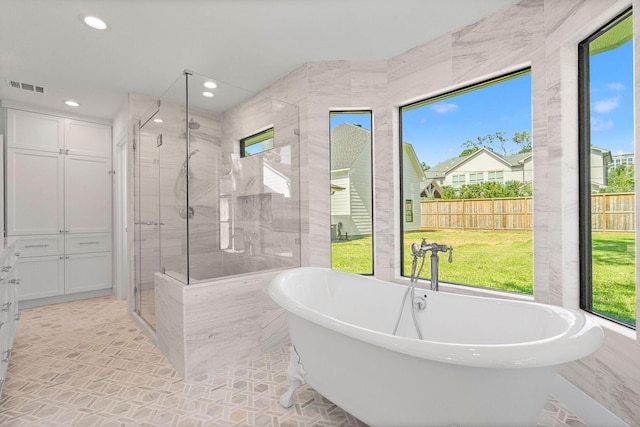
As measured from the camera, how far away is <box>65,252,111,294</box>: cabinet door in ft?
12.4

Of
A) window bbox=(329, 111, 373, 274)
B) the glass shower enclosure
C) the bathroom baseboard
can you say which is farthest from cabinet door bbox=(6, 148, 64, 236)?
the bathroom baseboard

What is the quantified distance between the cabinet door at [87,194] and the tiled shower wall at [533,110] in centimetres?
→ 257

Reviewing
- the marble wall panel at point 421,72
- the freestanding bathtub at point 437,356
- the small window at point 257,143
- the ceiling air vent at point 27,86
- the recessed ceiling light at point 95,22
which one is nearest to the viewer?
the freestanding bathtub at point 437,356

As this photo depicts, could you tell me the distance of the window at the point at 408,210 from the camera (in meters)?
2.67

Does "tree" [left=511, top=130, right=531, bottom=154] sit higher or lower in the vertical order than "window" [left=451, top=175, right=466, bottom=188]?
higher

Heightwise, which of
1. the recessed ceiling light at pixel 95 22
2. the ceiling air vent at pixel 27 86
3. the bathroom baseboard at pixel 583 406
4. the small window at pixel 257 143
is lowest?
the bathroom baseboard at pixel 583 406

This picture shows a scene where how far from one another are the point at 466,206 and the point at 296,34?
5.95 feet

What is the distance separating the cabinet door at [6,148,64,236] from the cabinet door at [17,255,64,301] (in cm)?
33

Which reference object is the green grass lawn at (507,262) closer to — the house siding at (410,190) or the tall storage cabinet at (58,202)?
the house siding at (410,190)

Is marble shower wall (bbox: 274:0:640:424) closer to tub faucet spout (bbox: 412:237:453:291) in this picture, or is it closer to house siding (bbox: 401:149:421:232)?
house siding (bbox: 401:149:421:232)

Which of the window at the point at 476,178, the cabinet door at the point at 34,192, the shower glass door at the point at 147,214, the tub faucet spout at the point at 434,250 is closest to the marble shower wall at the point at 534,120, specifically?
the window at the point at 476,178

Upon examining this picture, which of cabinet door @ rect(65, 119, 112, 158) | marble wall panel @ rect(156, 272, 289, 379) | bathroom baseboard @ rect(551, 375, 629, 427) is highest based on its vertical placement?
cabinet door @ rect(65, 119, 112, 158)

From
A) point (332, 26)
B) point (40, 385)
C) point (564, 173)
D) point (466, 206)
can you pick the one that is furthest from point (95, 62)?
point (564, 173)

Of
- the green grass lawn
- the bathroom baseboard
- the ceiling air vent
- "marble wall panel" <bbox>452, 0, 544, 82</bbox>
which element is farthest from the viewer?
the ceiling air vent
